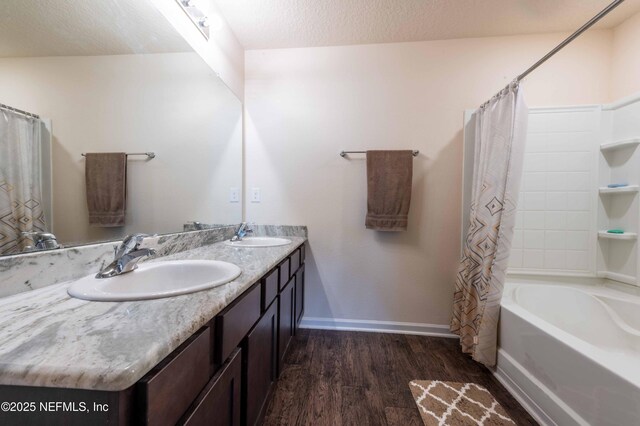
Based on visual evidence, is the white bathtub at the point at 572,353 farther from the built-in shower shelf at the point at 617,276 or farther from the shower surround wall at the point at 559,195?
the shower surround wall at the point at 559,195

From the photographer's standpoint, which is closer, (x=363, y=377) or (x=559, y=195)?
(x=363, y=377)

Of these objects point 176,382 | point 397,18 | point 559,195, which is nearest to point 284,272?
point 176,382

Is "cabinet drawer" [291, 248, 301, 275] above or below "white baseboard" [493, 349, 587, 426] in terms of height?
above

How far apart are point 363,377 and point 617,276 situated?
6.07 feet

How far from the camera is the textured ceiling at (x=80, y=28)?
0.64 meters

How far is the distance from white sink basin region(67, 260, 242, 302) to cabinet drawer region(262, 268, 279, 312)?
0.16 meters

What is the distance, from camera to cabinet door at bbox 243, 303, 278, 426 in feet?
2.62

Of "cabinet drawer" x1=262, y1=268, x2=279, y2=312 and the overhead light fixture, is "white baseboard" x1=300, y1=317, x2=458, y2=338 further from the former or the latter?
the overhead light fixture

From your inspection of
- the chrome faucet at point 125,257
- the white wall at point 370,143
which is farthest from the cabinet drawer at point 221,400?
the white wall at point 370,143

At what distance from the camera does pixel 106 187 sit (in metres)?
0.89

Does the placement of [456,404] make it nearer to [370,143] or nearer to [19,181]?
[370,143]

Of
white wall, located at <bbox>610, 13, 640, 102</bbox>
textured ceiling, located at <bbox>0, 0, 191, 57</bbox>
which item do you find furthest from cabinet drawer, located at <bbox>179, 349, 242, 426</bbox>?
white wall, located at <bbox>610, 13, 640, 102</bbox>

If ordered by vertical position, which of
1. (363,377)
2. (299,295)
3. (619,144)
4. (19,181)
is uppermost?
(619,144)

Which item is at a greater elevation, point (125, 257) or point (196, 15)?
point (196, 15)
